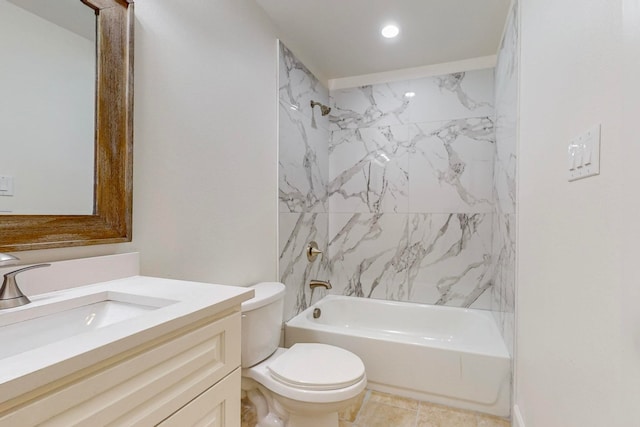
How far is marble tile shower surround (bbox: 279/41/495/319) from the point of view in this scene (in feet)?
7.97

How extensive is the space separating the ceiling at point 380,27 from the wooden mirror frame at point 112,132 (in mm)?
1050

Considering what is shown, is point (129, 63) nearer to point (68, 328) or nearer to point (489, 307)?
point (68, 328)

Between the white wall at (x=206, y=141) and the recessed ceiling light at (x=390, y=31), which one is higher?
the recessed ceiling light at (x=390, y=31)

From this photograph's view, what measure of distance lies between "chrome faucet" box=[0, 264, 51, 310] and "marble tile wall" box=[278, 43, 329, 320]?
1434 mm

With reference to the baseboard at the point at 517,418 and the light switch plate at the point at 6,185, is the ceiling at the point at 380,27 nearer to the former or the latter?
the light switch plate at the point at 6,185

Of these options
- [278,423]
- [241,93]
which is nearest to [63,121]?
[241,93]

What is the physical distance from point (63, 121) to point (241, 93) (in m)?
0.95

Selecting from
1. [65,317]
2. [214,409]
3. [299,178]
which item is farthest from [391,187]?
[65,317]

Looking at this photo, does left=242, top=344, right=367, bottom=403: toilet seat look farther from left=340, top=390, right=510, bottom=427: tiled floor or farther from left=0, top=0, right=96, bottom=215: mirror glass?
left=0, top=0, right=96, bottom=215: mirror glass

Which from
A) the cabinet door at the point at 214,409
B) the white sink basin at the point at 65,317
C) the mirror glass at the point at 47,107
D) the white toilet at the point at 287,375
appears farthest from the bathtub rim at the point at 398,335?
the mirror glass at the point at 47,107

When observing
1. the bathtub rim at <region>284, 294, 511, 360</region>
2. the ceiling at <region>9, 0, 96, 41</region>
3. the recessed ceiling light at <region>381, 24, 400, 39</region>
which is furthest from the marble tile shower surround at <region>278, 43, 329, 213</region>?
the ceiling at <region>9, 0, 96, 41</region>

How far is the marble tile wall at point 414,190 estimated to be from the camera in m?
2.52

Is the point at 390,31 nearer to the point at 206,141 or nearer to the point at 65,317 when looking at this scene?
the point at 206,141

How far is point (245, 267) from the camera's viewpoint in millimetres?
1814
